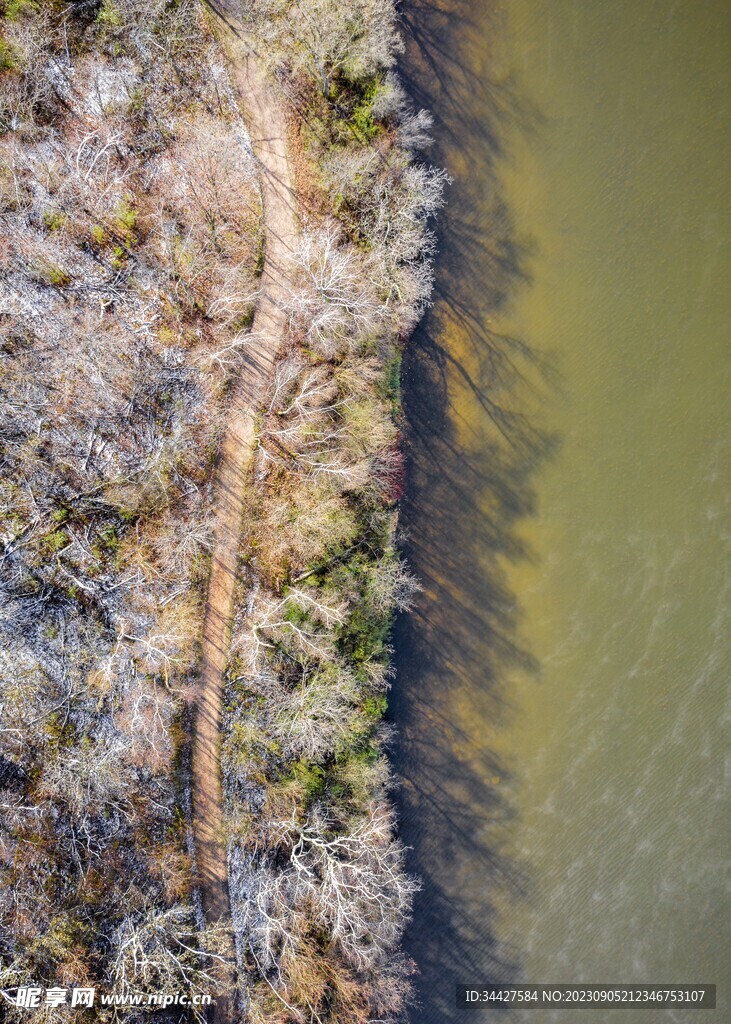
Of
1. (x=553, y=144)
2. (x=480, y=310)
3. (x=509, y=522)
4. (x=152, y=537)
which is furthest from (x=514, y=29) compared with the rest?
(x=152, y=537)

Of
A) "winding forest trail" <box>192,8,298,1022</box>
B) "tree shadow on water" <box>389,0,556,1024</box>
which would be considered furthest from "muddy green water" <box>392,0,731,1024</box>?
"winding forest trail" <box>192,8,298,1022</box>

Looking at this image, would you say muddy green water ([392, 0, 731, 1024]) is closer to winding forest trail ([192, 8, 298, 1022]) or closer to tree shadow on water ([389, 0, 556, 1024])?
tree shadow on water ([389, 0, 556, 1024])

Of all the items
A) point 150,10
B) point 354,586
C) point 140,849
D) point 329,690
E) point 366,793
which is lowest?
point 140,849

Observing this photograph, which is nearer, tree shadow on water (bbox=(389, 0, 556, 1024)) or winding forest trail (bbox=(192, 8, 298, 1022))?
winding forest trail (bbox=(192, 8, 298, 1022))

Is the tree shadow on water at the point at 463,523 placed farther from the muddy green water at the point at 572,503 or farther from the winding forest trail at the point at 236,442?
the winding forest trail at the point at 236,442

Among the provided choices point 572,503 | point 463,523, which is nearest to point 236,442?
point 463,523

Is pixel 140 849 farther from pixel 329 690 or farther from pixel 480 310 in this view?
pixel 480 310
